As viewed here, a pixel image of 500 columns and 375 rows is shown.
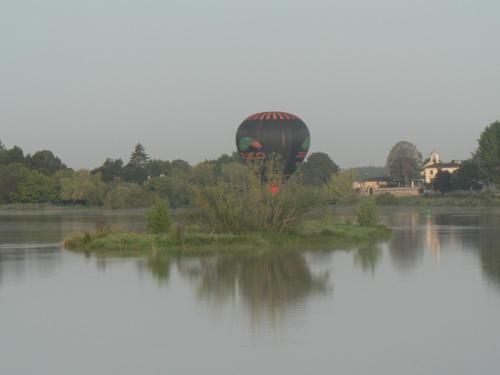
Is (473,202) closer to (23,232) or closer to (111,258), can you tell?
(23,232)

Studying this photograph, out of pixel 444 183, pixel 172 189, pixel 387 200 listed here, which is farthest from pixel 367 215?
pixel 444 183

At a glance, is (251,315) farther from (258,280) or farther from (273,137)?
(273,137)

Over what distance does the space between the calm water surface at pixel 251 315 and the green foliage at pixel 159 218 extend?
7.84 meters

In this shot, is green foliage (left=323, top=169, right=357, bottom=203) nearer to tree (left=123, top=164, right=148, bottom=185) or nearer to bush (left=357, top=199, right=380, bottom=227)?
tree (left=123, top=164, right=148, bottom=185)

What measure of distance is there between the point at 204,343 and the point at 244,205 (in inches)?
1013

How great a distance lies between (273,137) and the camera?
81.2 m

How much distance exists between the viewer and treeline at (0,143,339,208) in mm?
114562

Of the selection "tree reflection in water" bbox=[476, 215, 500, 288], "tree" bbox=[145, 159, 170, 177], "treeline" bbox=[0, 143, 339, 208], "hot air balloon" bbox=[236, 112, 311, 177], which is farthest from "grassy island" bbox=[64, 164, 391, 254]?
"tree" bbox=[145, 159, 170, 177]

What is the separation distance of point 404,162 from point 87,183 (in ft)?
225

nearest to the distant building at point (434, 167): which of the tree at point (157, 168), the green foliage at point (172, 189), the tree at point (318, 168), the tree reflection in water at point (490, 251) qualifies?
the tree at point (318, 168)

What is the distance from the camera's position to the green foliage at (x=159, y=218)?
43.7 meters

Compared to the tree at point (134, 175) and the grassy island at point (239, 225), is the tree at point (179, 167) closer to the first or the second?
the tree at point (134, 175)

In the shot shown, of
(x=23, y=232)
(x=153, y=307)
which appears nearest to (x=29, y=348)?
(x=153, y=307)

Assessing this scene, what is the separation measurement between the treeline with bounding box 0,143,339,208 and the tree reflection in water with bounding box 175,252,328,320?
6790cm
